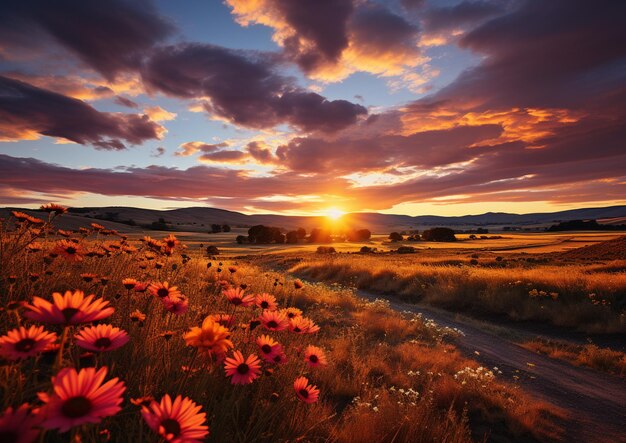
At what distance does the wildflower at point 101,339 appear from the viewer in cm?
138

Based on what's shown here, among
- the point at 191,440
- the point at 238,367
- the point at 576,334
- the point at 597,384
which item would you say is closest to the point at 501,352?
the point at 597,384

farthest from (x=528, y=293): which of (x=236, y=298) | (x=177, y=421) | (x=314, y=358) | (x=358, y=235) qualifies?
(x=358, y=235)

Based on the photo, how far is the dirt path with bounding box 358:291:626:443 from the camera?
5320 mm

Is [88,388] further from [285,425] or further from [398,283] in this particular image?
[398,283]

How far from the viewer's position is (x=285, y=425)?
266cm

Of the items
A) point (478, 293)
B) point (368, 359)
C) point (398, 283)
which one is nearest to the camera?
point (368, 359)

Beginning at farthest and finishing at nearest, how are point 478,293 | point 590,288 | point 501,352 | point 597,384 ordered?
point 478,293 < point 590,288 < point 501,352 < point 597,384

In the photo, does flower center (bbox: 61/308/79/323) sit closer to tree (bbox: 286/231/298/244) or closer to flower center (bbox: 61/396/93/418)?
flower center (bbox: 61/396/93/418)

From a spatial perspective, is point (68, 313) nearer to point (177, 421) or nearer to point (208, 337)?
point (177, 421)

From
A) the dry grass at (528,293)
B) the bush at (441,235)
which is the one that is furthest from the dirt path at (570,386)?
the bush at (441,235)

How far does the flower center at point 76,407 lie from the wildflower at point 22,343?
0.87 ft

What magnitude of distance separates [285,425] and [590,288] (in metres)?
15.1

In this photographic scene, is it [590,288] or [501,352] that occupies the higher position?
[590,288]

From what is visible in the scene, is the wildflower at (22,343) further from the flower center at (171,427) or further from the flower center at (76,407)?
the flower center at (171,427)
